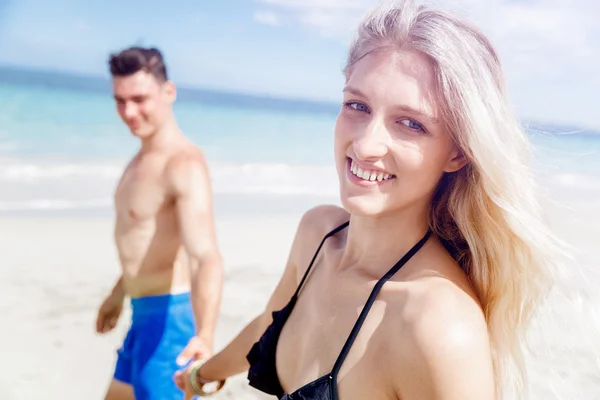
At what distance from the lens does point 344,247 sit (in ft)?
6.81

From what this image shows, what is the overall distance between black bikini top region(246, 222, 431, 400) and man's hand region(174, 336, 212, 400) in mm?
471

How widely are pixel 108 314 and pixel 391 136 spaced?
2643mm

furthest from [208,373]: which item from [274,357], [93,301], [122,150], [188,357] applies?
[122,150]

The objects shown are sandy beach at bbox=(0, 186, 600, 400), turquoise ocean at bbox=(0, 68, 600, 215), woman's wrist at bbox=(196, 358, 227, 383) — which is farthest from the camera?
turquoise ocean at bbox=(0, 68, 600, 215)

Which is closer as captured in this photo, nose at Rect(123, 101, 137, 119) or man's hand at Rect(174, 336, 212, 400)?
man's hand at Rect(174, 336, 212, 400)

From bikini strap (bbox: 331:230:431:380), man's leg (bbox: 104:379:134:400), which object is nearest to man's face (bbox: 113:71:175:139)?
man's leg (bbox: 104:379:134:400)

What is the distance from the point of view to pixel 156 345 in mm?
3457

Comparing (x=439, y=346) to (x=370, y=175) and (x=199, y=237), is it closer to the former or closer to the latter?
(x=370, y=175)

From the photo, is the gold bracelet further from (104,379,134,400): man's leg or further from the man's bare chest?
the man's bare chest

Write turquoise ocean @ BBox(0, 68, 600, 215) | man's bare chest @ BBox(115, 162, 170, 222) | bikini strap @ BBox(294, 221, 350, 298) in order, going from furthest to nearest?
turquoise ocean @ BBox(0, 68, 600, 215), man's bare chest @ BBox(115, 162, 170, 222), bikini strap @ BBox(294, 221, 350, 298)

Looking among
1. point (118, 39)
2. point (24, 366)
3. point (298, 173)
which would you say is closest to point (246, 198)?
point (298, 173)

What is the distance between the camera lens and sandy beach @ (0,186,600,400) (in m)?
2.54

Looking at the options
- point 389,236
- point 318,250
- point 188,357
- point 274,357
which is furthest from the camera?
point 188,357

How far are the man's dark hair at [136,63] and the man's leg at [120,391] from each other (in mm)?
1794
